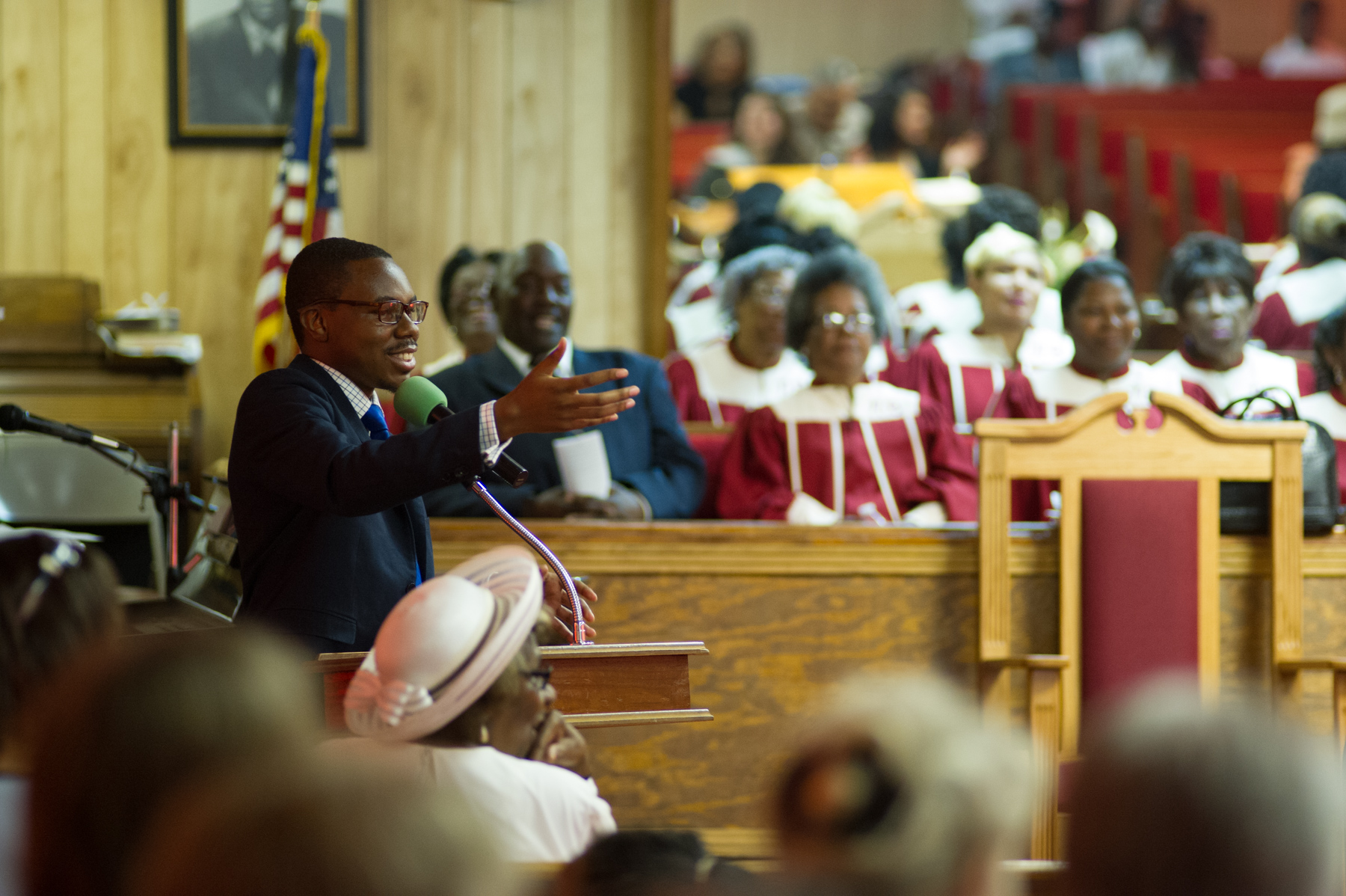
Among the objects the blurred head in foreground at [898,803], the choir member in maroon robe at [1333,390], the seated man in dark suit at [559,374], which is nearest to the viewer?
the blurred head in foreground at [898,803]

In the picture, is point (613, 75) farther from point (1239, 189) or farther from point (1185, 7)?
point (1185, 7)

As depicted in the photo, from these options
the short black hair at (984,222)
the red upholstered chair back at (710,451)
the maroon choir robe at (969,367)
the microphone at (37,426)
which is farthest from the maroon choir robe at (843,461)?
the short black hair at (984,222)

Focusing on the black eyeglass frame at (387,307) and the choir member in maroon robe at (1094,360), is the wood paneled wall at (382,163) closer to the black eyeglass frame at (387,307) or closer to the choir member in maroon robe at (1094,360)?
the choir member in maroon robe at (1094,360)

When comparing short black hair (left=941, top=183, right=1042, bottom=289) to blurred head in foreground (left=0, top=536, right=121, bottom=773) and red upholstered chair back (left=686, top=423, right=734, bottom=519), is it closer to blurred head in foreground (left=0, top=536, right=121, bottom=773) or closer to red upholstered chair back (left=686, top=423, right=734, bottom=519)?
red upholstered chair back (left=686, top=423, right=734, bottom=519)

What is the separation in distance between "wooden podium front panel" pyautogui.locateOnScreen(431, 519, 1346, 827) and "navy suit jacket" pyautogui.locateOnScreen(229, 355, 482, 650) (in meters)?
Result: 1.23

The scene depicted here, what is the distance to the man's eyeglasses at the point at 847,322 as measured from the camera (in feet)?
14.7

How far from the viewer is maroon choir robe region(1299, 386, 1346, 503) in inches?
185

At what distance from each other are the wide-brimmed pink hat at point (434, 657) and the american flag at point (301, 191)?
12.6ft

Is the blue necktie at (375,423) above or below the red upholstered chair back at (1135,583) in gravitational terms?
above

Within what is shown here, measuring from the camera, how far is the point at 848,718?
108 centimetres

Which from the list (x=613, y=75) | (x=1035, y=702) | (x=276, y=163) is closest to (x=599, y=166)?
(x=613, y=75)

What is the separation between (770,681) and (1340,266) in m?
3.99

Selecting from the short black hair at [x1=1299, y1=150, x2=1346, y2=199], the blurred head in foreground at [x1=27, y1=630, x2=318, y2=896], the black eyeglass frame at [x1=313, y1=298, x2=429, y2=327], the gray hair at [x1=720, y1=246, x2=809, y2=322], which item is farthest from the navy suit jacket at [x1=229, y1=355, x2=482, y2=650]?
the short black hair at [x1=1299, y1=150, x2=1346, y2=199]

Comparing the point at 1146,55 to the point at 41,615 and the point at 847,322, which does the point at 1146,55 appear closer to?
the point at 847,322
